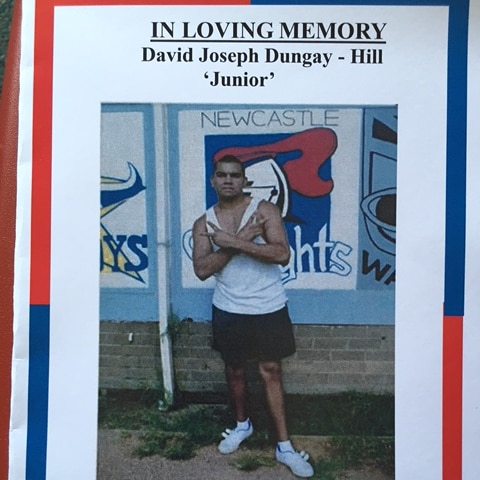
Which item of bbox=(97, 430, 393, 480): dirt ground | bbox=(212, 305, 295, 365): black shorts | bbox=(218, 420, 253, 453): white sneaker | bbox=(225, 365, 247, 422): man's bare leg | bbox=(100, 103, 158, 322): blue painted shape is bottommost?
bbox=(97, 430, 393, 480): dirt ground

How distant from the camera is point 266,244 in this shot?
443 millimetres

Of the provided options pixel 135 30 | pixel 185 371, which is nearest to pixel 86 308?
pixel 185 371

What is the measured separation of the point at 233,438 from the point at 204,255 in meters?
0.12

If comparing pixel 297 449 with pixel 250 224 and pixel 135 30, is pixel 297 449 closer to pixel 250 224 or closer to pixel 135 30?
pixel 250 224

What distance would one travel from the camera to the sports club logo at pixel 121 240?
44 cm

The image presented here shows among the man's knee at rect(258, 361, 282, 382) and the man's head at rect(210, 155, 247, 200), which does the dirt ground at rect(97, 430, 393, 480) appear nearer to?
the man's knee at rect(258, 361, 282, 382)

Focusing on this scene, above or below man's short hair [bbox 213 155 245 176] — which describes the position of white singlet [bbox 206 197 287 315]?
below

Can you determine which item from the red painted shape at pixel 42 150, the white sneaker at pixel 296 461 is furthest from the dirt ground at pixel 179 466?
the red painted shape at pixel 42 150

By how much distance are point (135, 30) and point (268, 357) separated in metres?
0.23

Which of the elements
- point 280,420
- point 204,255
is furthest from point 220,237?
point 280,420

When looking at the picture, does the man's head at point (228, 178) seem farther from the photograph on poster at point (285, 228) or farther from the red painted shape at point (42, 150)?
the red painted shape at point (42, 150)

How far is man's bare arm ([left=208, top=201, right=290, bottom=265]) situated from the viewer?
1.45 ft

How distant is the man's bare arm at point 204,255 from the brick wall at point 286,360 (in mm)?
35

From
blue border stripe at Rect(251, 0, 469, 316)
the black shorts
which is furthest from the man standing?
blue border stripe at Rect(251, 0, 469, 316)
